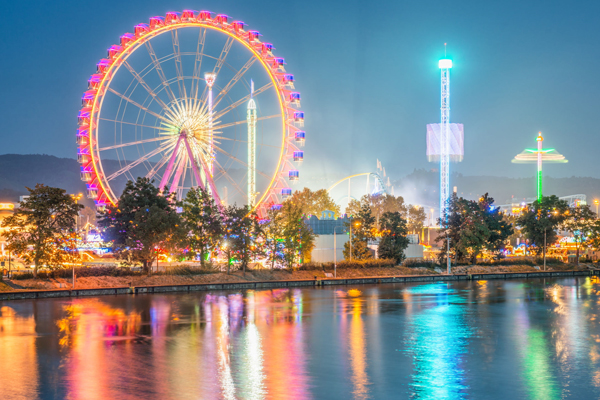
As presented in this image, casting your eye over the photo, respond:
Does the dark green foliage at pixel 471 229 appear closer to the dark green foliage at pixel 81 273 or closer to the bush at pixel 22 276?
the dark green foliage at pixel 81 273

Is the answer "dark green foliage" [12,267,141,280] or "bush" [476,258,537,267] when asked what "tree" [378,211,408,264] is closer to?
"bush" [476,258,537,267]

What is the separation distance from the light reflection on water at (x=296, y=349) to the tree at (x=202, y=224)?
14.6 m

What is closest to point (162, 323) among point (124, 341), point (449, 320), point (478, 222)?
point (124, 341)

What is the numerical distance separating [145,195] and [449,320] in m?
31.7

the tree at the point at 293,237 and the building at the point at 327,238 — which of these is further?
the building at the point at 327,238

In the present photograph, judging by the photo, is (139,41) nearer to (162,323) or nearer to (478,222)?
(162,323)

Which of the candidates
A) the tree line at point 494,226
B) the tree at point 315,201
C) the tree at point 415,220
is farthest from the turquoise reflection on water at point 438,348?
the tree at point 415,220

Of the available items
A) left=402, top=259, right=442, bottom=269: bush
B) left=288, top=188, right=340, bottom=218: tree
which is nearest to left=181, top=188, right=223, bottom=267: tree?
left=402, top=259, right=442, bottom=269: bush

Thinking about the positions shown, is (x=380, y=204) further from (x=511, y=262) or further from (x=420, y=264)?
(x=420, y=264)

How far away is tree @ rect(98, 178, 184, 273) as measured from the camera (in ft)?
169

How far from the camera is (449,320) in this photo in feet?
109

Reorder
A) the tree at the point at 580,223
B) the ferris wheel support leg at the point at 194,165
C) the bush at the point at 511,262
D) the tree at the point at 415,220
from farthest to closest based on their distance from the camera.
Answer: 1. the tree at the point at 415,220
2. the tree at the point at 580,223
3. the bush at the point at 511,262
4. the ferris wheel support leg at the point at 194,165

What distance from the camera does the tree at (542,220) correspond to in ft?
269

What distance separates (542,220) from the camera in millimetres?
81250
